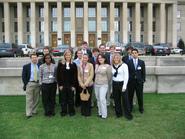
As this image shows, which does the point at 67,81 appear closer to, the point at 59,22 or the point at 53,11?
the point at 59,22

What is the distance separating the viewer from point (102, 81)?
11.0 meters

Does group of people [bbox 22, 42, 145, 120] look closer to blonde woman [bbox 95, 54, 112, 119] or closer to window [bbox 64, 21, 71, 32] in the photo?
blonde woman [bbox 95, 54, 112, 119]

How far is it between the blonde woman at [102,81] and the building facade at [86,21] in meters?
70.1

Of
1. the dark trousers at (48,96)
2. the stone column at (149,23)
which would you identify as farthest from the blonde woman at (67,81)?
the stone column at (149,23)

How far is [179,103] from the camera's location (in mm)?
12945

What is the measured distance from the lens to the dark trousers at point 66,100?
36.2 feet

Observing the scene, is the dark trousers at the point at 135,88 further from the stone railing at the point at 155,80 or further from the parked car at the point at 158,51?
the parked car at the point at 158,51

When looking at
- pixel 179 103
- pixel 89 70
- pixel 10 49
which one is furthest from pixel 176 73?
pixel 10 49

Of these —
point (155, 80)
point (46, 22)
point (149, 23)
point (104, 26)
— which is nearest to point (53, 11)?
point (46, 22)

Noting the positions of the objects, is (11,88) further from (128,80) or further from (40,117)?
(128,80)

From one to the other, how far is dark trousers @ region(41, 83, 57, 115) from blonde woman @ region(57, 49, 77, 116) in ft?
0.94

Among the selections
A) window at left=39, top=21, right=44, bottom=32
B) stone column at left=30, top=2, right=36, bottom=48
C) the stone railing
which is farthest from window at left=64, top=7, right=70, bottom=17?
the stone railing

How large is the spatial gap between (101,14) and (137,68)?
75596 mm

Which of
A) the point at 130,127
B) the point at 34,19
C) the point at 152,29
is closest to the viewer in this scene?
the point at 130,127
